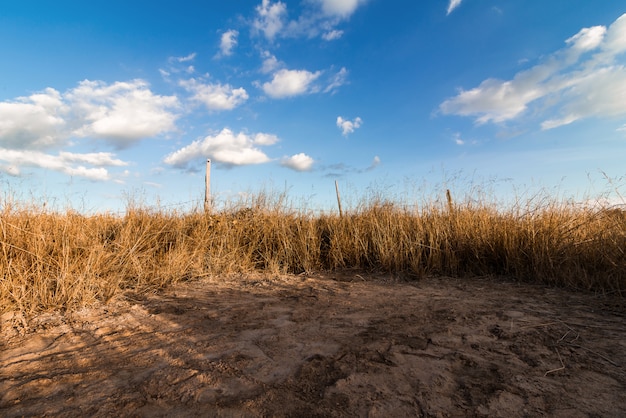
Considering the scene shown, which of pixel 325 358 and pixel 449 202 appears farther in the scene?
pixel 449 202

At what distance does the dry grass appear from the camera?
319 centimetres

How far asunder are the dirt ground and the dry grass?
39 centimetres

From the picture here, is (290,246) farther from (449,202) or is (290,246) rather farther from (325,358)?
(325,358)

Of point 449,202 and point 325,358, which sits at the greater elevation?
point 449,202

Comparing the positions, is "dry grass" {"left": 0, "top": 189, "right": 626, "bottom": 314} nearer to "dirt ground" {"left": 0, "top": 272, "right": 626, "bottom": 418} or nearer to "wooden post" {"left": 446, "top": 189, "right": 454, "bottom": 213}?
"wooden post" {"left": 446, "top": 189, "right": 454, "bottom": 213}

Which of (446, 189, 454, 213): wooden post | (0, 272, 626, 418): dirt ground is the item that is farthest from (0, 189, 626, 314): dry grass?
(0, 272, 626, 418): dirt ground

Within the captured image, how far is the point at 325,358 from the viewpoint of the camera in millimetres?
1908

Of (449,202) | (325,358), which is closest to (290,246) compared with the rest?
(449,202)

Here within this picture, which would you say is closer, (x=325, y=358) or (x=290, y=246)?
(x=325, y=358)

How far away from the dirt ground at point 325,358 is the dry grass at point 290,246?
15.3 inches

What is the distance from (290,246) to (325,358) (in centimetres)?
337

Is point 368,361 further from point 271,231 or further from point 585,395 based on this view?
point 271,231

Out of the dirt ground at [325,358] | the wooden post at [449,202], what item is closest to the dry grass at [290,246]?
the wooden post at [449,202]

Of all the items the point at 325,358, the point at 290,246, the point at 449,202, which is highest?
the point at 449,202
